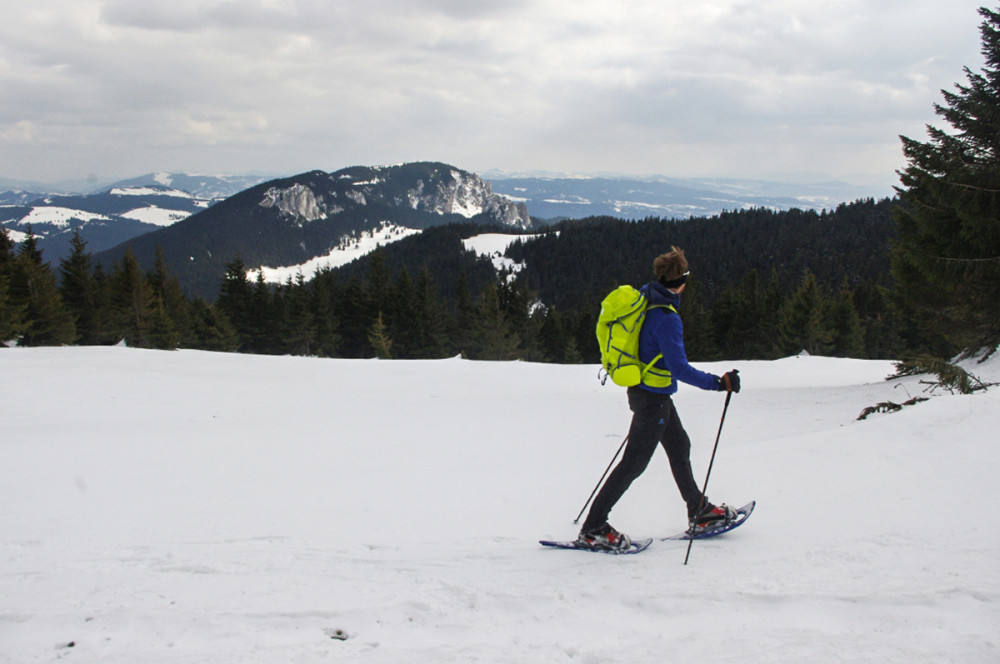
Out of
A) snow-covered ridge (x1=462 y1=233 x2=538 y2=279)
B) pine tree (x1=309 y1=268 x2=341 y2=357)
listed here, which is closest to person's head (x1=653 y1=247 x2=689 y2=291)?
pine tree (x1=309 y1=268 x2=341 y2=357)

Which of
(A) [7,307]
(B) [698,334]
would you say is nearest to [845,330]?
(B) [698,334]

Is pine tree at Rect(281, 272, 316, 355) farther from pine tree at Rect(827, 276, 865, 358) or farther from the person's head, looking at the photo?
pine tree at Rect(827, 276, 865, 358)

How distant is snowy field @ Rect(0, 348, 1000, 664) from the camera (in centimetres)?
278

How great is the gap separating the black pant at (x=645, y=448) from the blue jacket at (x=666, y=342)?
13 centimetres

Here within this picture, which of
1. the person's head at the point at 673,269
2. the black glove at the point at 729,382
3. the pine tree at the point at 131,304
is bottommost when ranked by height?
the pine tree at the point at 131,304

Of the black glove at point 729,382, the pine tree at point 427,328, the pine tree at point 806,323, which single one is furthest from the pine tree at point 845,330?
the black glove at point 729,382

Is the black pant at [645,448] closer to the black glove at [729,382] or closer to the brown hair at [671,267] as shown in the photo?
the black glove at [729,382]

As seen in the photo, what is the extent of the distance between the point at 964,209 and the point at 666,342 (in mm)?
12523

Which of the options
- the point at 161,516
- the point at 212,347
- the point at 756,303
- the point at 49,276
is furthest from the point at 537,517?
the point at 756,303

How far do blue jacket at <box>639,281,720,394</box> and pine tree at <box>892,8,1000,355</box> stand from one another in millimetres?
12051

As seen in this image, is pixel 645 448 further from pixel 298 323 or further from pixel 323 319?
pixel 323 319

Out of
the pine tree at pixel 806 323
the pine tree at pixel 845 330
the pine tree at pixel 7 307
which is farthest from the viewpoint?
the pine tree at pixel 845 330

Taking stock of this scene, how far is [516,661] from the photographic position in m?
2.64

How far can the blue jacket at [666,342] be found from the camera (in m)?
3.79
